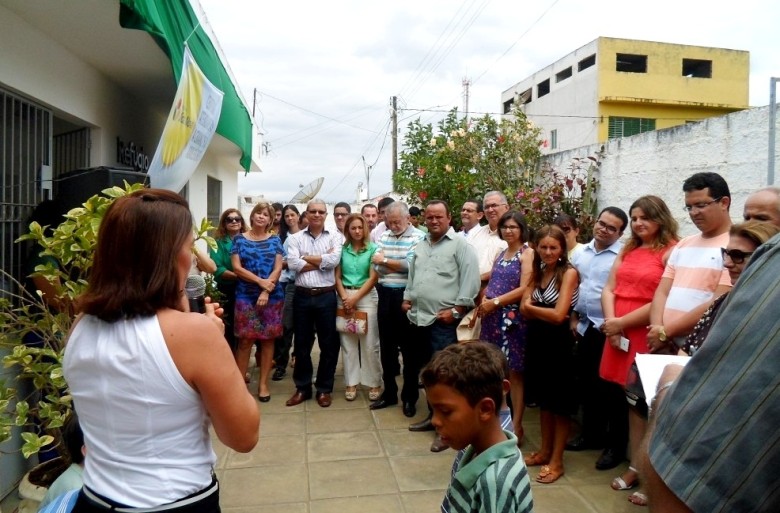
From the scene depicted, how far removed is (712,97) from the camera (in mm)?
25672

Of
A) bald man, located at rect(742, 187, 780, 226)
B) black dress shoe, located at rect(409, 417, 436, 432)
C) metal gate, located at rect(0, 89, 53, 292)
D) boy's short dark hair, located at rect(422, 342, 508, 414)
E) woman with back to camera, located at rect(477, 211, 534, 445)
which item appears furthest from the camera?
black dress shoe, located at rect(409, 417, 436, 432)

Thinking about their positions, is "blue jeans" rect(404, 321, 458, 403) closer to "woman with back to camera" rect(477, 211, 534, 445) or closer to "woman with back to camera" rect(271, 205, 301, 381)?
"woman with back to camera" rect(477, 211, 534, 445)

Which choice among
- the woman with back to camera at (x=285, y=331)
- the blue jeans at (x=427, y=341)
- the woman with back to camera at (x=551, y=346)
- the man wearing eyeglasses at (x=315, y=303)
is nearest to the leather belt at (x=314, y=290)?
the man wearing eyeglasses at (x=315, y=303)

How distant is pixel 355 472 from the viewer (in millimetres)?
3689

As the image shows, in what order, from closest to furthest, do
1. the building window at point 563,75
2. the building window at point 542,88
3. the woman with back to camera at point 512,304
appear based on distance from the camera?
1. the woman with back to camera at point 512,304
2. the building window at point 563,75
3. the building window at point 542,88

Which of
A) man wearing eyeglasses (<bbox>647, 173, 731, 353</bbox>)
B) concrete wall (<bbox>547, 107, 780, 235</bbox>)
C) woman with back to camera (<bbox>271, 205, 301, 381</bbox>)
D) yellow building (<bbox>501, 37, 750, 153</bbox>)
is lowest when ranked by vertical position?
woman with back to camera (<bbox>271, 205, 301, 381</bbox>)

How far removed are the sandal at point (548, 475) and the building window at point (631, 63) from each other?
25228 mm

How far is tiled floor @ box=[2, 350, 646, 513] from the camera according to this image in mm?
3256

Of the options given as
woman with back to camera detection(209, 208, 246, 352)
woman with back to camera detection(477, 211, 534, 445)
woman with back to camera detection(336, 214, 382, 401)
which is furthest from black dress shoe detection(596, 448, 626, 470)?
woman with back to camera detection(209, 208, 246, 352)

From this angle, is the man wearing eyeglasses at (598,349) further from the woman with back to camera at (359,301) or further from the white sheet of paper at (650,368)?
the woman with back to camera at (359,301)

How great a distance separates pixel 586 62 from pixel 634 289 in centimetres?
2536

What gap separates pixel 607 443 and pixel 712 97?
2706 cm

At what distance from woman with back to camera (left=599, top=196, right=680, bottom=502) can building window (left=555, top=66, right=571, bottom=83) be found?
2628 centimetres

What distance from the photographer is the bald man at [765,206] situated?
2.66 meters
